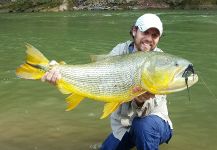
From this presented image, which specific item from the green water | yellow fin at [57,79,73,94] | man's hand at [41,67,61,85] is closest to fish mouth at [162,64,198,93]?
yellow fin at [57,79,73,94]

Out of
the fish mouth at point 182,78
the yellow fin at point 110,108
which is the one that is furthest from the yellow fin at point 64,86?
the fish mouth at point 182,78

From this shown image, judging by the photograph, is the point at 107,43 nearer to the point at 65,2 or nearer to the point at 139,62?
the point at 139,62

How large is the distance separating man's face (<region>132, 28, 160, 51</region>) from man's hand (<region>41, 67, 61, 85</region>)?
3.26ft

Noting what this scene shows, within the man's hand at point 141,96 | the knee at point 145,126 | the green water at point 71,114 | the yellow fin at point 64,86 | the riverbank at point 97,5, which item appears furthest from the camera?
the riverbank at point 97,5

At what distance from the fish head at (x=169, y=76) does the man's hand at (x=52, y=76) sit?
2.70 feet

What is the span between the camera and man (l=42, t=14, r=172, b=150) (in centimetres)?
492

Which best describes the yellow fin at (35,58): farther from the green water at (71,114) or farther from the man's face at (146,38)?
the green water at (71,114)

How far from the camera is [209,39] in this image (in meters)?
18.3

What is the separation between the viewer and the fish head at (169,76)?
167 inches

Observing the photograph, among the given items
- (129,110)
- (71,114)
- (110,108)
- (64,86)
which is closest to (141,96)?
(110,108)

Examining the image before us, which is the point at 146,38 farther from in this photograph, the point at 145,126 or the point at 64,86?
the point at 64,86

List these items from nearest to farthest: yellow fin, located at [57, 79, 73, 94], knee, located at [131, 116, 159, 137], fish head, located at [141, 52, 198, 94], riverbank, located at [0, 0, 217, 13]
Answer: fish head, located at [141, 52, 198, 94] → yellow fin, located at [57, 79, 73, 94] → knee, located at [131, 116, 159, 137] → riverbank, located at [0, 0, 217, 13]

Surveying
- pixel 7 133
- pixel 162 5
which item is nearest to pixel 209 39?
pixel 7 133

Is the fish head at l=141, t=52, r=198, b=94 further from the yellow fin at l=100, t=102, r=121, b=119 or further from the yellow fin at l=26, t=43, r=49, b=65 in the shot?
the yellow fin at l=26, t=43, r=49, b=65
